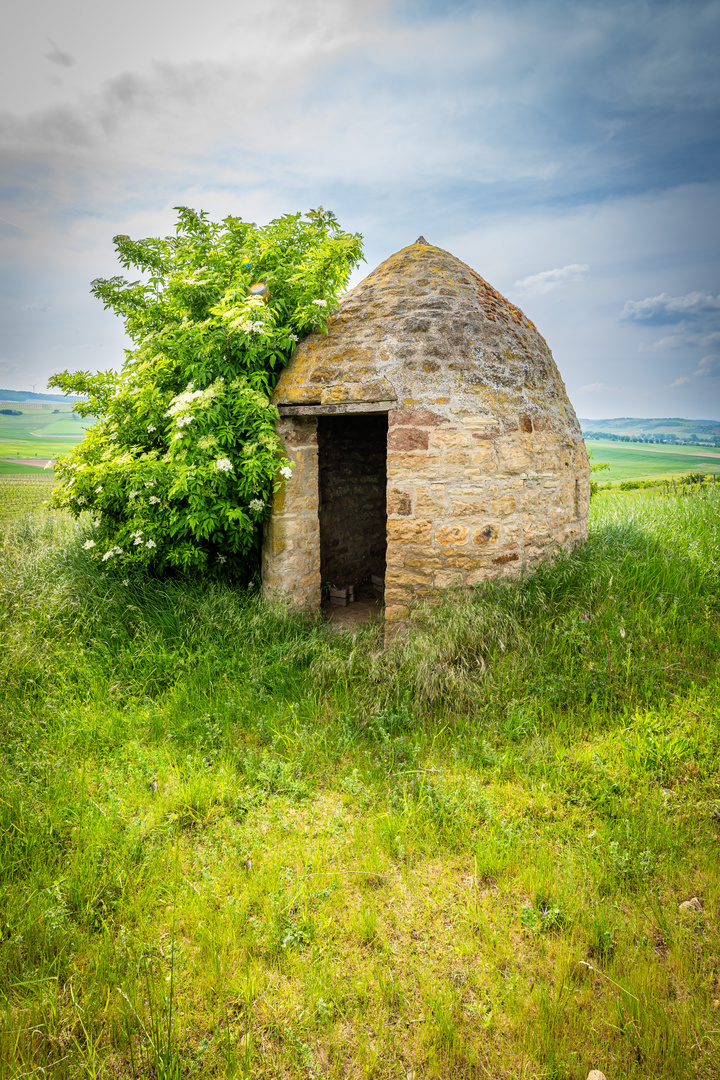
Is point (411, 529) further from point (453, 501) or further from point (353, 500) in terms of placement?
point (353, 500)

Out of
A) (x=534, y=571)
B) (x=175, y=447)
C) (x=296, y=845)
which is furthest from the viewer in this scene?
(x=534, y=571)

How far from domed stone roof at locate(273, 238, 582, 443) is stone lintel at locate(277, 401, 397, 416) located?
4 centimetres

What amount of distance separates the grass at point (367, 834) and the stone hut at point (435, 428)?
0.45 m

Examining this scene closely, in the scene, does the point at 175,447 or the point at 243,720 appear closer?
the point at 243,720

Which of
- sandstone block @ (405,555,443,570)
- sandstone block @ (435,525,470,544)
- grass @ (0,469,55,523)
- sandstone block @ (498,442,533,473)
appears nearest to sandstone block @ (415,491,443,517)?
sandstone block @ (435,525,470,544)

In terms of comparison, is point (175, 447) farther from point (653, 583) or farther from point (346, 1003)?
point (653, 583)

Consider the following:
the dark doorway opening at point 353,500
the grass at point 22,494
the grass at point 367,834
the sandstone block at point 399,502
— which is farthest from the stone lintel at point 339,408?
the grass at point 22,494

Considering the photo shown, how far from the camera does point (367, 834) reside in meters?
2.83

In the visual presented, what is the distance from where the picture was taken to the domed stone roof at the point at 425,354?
4508mm

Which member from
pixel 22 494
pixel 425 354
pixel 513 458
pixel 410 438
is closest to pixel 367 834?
pixel 410 438

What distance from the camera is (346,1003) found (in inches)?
80.7

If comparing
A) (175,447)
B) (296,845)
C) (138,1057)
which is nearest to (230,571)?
(175,447)

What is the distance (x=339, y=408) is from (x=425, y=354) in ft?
2.90

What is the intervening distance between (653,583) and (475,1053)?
3814mm
